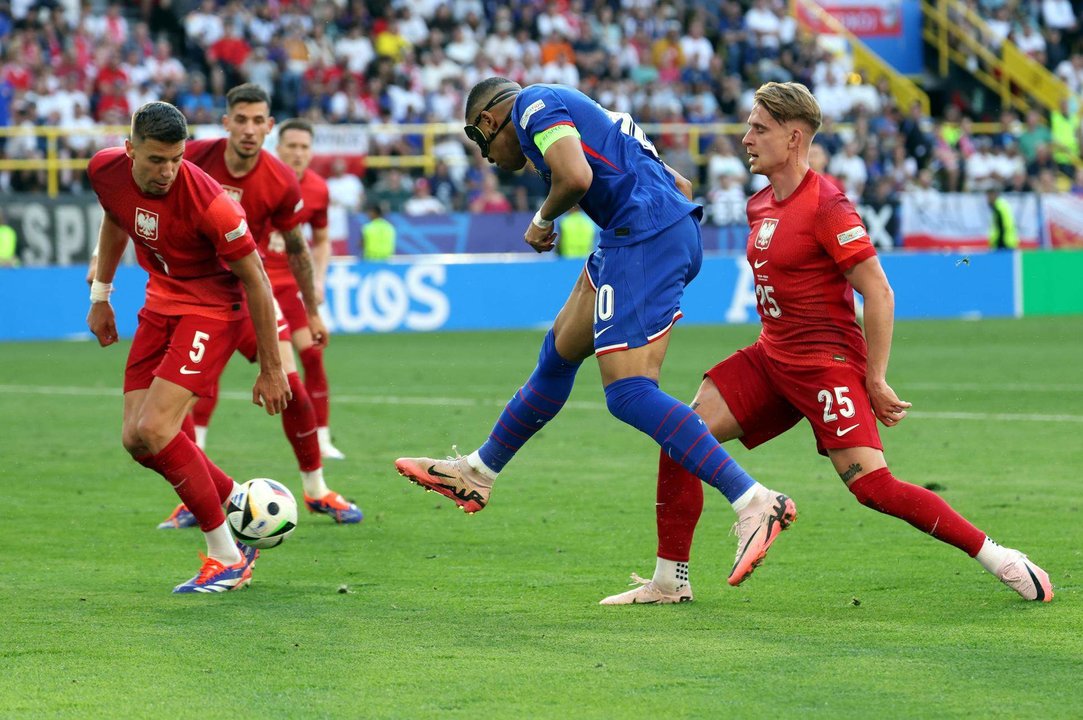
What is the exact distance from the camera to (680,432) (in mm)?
5816

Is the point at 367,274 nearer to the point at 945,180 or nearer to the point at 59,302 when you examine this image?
the point at 59,302

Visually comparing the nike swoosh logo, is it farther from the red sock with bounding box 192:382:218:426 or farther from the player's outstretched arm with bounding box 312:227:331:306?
the player's outstretched arm with bounding box 312:227:331:306

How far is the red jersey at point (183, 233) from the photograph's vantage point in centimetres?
656

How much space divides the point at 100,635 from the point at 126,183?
193cm

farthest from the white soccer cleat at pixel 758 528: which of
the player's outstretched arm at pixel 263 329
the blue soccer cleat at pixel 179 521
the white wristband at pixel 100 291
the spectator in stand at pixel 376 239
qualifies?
the spectator in stand at pixel 376 239

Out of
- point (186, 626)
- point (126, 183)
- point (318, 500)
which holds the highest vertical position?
point (126, 183)

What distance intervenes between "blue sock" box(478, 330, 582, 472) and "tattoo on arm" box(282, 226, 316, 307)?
7.66 ft

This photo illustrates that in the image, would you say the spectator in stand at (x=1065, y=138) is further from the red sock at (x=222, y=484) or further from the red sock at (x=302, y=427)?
the red sock at (x=222, y=484)

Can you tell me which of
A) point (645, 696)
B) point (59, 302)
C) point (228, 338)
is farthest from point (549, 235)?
point (59, 302)

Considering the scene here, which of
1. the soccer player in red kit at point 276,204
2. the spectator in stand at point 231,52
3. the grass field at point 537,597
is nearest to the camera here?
the grass field at point 537,597

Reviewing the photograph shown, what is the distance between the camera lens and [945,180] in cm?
3095

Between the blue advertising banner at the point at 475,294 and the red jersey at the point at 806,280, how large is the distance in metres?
16.2

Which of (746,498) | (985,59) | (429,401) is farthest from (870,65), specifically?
(746,498)

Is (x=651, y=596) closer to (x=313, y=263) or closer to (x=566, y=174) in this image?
(x=566, y=174)
